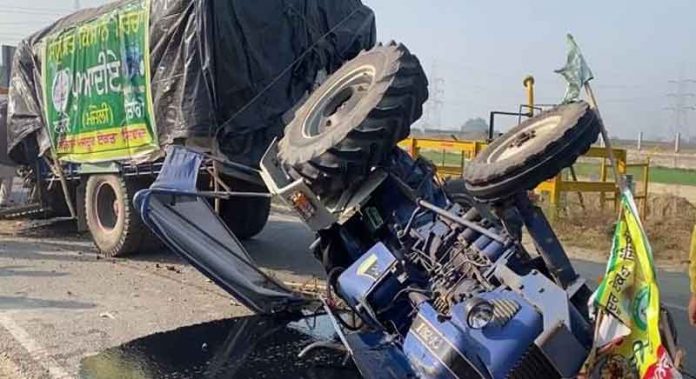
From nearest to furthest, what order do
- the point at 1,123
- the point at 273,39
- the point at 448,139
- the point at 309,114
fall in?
the point at 309,114
the point at 273,39
the point at 1,123
the point at 448,139

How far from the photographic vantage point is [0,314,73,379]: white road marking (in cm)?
485

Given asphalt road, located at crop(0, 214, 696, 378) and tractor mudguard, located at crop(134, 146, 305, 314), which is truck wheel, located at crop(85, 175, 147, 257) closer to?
asphalt road, located at crop(0, 214, 696, 378)

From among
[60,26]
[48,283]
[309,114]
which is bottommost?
[48,283]

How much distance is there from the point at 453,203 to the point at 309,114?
116 centimetres

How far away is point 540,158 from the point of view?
391 cm

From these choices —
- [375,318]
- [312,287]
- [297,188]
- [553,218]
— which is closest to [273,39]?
[312,287]

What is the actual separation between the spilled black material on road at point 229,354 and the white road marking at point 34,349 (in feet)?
0.48

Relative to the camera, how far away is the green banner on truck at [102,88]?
8.64 m

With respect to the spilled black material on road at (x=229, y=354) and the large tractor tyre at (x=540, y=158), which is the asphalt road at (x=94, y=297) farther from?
the large tractor tyre at (x=540, y=158)

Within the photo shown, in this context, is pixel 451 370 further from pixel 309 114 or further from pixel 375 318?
pixel 309 114

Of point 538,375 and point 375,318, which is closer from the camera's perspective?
point 538,375

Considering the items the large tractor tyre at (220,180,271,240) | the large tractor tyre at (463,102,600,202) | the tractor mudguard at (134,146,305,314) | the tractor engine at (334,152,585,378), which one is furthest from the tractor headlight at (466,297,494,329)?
the large tractor tyre at (220,180,271,240)

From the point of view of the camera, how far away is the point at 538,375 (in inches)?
144

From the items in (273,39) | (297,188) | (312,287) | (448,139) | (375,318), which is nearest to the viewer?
(375,318)
